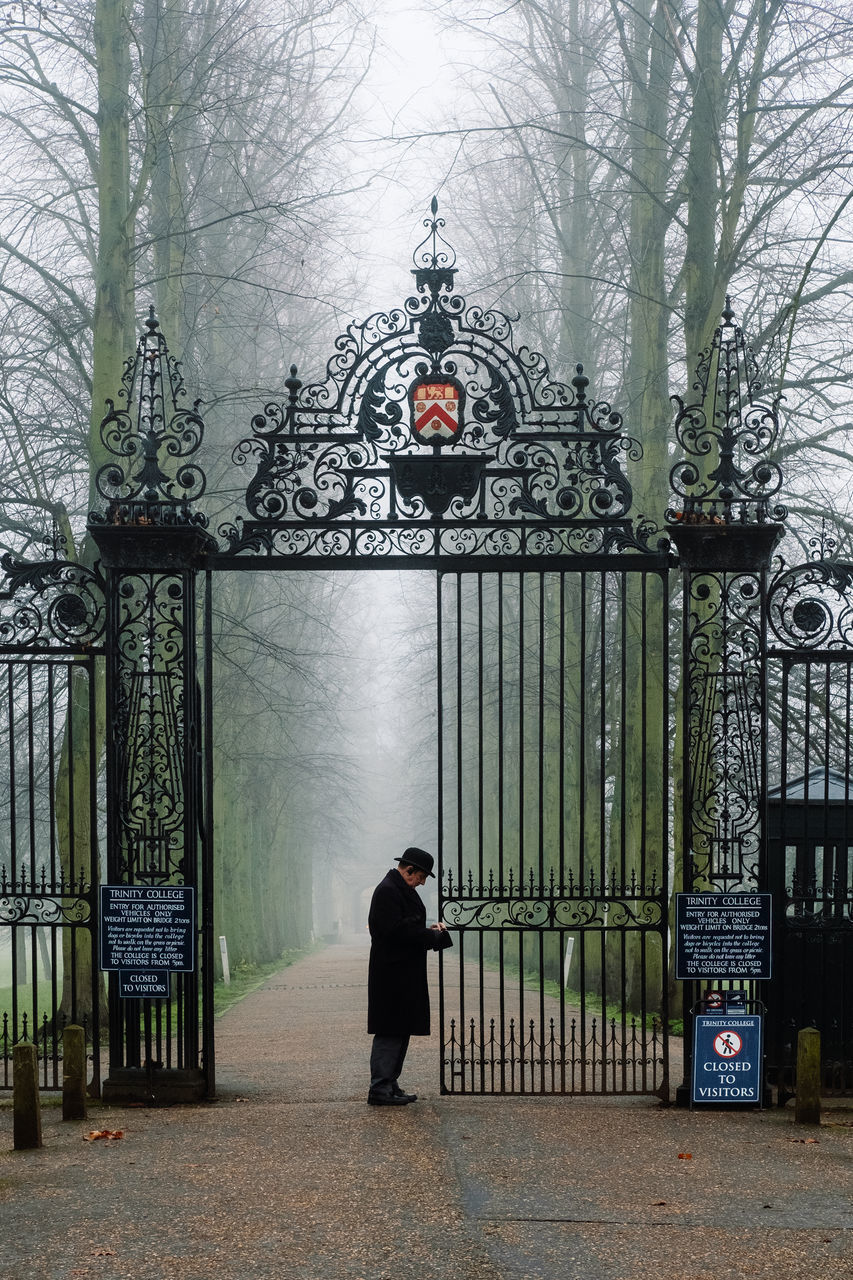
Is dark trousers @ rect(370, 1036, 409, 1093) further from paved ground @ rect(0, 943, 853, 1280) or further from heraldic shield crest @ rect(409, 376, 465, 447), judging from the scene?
heraldic shield crest @ rect(409, 376, 465, 447)

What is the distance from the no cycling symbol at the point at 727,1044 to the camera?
10.3 meters

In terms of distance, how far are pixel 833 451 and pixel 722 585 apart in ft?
17.3

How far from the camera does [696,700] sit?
34.9ft

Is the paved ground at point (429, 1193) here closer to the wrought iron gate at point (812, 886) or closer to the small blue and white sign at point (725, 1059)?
the small blue and white sign at point (725, 1059)

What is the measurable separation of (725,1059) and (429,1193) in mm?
3411

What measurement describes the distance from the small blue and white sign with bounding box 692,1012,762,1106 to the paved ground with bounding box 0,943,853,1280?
0.58ft

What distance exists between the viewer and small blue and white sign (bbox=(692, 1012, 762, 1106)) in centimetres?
1026

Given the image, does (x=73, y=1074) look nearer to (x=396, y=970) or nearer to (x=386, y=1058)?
(x=386, y=1058)

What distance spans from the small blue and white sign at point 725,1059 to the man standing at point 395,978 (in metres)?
1.88

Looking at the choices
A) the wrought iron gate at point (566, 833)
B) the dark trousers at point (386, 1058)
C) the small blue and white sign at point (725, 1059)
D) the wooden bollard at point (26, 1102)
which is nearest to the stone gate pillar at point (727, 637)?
the small blue and white sign at point (725, 1059)

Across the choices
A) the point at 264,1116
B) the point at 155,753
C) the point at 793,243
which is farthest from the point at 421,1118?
the point at 793,243

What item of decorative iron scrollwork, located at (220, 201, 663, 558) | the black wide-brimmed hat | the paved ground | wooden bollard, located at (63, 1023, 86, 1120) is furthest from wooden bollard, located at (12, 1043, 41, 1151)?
decorative iron scrollwork, located at (220, 201, 663, 558)

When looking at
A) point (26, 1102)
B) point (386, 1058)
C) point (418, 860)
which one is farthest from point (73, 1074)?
point (418, 860)

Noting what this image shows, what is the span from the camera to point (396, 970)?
10.2 metres
